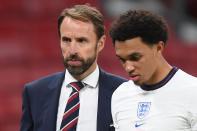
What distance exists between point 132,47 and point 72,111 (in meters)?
0.50

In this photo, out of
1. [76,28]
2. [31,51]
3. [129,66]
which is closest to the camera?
[129,66]

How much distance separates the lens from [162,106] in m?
2.07

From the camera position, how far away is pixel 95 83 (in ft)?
8.02

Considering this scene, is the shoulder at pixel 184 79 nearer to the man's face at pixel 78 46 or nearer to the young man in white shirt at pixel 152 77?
the young man in white shirt at pixel 152 77

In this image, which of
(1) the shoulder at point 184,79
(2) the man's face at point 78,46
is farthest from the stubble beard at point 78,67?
(1) the shoulder at point 184,79

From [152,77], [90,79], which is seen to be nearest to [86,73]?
[90,79]

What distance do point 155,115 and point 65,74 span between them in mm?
570

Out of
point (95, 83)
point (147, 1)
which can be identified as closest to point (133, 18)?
point (95, 83)

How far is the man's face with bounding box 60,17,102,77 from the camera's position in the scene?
7.67ft

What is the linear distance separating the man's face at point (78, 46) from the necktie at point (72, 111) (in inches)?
2.9

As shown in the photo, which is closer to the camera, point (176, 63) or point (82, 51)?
point (82, 51)

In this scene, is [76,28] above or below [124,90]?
above

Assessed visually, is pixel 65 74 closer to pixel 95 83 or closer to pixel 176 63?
pixel 95 83

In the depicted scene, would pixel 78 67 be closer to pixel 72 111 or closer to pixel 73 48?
pixel 73 48
